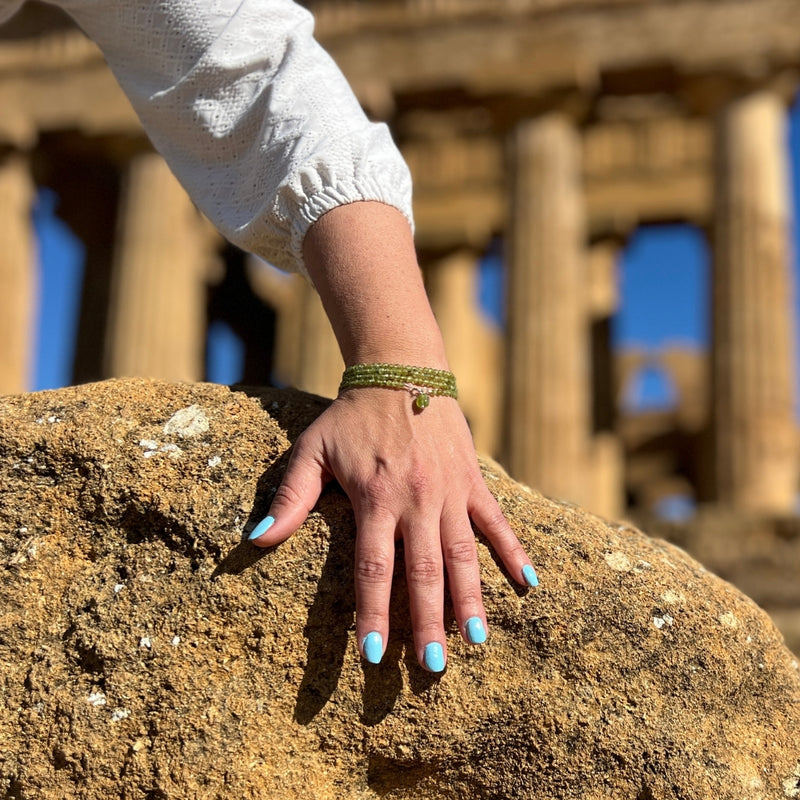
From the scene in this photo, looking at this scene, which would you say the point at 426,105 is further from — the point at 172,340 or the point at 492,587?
the point at 492,587

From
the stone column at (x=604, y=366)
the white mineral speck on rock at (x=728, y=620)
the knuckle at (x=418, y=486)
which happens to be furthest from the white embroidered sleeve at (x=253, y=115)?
the stone column at (x=604, y=366)

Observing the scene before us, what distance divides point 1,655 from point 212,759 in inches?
15.3

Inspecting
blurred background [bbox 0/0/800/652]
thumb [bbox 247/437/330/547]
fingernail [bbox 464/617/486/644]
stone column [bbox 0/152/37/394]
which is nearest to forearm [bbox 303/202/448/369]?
thumb [bbox 247/437/330/547]

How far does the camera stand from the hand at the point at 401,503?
1688 millimetres

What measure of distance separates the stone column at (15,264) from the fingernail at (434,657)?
15.3 m

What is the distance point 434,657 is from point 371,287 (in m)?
0.62

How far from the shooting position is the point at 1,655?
70.3 inches

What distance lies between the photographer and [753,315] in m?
13.6

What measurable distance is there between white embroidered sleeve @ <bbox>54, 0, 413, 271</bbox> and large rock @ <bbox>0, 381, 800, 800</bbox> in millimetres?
420

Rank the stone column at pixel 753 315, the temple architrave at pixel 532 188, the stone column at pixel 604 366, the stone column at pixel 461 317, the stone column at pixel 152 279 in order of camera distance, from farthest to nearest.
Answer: the stone column at pixel 461 317 → the stone column at pixel 604 366 → the stone column at pixel 152 279 → the temple architrave at pixel 532 188 → the stone column at pixel 753 315

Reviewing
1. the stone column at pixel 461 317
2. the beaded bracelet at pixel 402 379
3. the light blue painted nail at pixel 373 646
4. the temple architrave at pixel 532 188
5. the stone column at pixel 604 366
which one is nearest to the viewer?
the light blue painted nail at pixel 373 646

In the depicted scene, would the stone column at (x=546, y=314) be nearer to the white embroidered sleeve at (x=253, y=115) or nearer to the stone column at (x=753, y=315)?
the stone column at (x=753, y=315)

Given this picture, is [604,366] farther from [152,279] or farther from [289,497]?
[289,497]

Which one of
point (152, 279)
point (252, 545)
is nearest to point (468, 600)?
point (252, 545)
